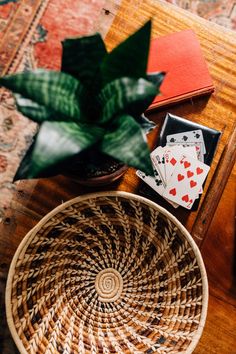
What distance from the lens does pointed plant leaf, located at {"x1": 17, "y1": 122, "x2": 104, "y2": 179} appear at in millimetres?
581

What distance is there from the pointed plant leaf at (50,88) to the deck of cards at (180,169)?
0.33 meters

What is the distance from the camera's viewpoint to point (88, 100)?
0.75 m

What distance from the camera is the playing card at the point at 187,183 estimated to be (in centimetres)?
96

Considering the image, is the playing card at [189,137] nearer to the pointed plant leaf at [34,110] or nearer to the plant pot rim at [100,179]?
the plant pot rim at [100,179]

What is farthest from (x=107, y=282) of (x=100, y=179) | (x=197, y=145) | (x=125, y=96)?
(x=125, y=96)

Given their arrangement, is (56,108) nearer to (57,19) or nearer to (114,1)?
(114,1)

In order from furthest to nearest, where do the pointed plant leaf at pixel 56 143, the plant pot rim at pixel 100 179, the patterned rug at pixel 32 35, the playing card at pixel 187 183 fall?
1. the patterned rug at pixel 32 35
2. the playing card at pixel 187 183
3. the plant pot rim at pixel 100 179
4. the pointed plant leaf at pixel 56 143

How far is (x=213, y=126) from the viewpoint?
1.02m

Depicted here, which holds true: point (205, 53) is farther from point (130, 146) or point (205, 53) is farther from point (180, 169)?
point (130, 146)

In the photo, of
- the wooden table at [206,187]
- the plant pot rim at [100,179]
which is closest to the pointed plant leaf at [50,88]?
the plant pot rim at [100,179]

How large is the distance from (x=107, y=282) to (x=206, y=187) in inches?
13.8

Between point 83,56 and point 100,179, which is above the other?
point 83,56

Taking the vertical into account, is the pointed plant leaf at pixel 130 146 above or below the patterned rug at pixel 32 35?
above

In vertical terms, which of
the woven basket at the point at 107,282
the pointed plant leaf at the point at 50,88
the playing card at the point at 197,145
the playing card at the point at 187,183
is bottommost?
the woven basket at the point at 107,282
